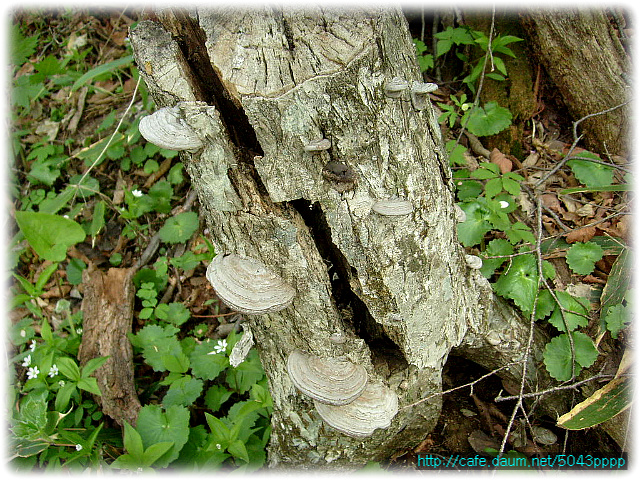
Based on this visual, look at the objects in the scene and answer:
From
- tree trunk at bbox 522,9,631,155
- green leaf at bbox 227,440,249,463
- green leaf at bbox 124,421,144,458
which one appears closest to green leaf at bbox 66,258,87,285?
green leaf at bbox 124,421,144,458

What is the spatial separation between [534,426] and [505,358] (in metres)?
0.69

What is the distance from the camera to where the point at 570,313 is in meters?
3.57

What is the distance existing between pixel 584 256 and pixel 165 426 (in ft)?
11.7

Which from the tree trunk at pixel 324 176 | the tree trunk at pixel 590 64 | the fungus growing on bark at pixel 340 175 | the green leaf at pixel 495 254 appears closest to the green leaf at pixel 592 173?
the tree trunk at pixel 590 64

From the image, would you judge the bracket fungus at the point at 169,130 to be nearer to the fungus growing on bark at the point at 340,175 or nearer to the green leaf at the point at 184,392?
the fungus growing on bark at the point at 340,175

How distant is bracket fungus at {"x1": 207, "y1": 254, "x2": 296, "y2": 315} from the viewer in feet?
7.98

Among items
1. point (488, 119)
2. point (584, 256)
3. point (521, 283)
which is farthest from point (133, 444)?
point (488, 119)

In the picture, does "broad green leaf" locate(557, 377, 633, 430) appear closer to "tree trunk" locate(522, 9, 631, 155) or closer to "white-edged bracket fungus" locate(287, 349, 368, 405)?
"white-edged bracket fungus" locate(287, 349, 368, 405)

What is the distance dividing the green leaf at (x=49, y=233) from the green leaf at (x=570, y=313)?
4.11 meters

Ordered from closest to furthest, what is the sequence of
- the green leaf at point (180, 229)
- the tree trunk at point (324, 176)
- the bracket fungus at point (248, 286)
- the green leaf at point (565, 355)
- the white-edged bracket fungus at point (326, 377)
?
1. the tree trunk at point (324, 176)
2. the bracket fungus at point (248, 286)
3. the white-edged bracket fungus at point (326, 377)
4. the green leaf at point (565, 355)
5. the green leaf at point (180, 229)

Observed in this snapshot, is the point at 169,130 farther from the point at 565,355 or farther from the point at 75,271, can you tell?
the point at 75,271

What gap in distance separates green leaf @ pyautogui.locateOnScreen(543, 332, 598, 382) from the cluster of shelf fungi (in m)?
1.29

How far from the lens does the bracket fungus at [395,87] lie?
2.12 m

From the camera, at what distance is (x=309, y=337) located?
2867 millimetres
